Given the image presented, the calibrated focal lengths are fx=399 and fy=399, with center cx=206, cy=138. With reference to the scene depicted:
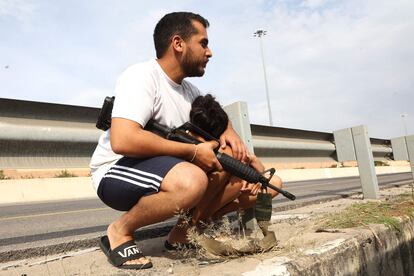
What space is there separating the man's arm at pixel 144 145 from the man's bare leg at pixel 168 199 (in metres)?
0.11

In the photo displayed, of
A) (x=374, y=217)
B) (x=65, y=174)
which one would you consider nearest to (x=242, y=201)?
(x=374, y=217)

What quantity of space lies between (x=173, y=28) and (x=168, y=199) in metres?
1.11

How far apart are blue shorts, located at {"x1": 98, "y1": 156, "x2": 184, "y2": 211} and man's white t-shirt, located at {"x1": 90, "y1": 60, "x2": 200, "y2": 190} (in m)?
0.10

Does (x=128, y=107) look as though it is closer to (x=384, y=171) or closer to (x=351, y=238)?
(x=351, y=238)

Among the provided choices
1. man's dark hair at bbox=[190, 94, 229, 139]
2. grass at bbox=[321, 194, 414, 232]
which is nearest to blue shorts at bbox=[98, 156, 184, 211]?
man's dark hair at bbox=[190, 94, 229, 139]

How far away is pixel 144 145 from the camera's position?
213 cm

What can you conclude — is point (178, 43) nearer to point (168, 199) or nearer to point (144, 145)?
point (144, 145)

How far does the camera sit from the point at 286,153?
55.7 feet

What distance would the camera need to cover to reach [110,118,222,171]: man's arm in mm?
2111

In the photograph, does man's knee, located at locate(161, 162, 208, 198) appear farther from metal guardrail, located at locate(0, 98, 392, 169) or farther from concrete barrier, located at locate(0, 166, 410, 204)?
concrete barrier, located at locate(0, 166, 410, 204)

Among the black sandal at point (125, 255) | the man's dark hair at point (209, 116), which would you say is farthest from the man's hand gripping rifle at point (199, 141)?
the black sandal at point (125, 255)

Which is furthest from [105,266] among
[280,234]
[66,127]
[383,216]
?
[66,127]

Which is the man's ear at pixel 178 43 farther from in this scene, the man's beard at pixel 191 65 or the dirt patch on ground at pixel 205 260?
the dirt patch on ground at pixel 205 260

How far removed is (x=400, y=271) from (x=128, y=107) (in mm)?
2075
